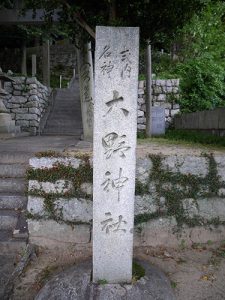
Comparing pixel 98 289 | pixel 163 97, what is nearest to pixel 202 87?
pixel 163 97

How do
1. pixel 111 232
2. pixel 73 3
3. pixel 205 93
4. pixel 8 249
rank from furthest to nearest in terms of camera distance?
pixel 205 93 → pixel 73 3 → pixel 8 249 → pixel 111 232

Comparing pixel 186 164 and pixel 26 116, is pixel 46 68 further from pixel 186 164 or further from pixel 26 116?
pixel 186 164

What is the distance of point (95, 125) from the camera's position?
8.70ft

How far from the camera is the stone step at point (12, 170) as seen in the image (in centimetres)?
449

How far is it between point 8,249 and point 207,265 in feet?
6.99

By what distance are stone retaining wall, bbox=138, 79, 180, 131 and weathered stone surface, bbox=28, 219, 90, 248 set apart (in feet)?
25.7

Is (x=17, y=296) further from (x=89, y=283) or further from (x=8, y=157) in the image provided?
(x=8, y=157)

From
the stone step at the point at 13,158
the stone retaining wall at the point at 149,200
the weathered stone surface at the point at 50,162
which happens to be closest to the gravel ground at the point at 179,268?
the stone retaining wall at the point at 149,200

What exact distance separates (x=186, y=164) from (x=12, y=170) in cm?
236

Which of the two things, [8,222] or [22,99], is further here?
[22,99]

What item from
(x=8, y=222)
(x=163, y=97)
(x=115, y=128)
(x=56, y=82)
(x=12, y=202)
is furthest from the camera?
(x=56, y=82)

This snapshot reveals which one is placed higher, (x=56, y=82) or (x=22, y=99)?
(x=56, y=82)

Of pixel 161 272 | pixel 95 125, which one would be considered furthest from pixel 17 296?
pixel 95 125

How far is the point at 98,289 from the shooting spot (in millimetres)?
2820
